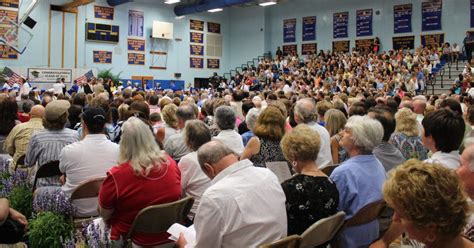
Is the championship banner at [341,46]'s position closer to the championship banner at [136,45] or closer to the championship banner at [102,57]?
the championship banner at [136,45]

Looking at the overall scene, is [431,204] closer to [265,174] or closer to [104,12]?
[265,174]

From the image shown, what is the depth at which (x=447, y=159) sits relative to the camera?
2.99 meters

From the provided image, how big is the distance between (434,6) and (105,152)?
20305 mm

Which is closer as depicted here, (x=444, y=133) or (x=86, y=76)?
(x=444, y=133)

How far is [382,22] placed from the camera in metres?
22.0

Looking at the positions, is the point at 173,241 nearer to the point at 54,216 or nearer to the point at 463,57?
the point at 54,216

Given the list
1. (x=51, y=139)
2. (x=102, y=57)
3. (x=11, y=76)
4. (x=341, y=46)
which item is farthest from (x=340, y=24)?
(x=51, y=139)

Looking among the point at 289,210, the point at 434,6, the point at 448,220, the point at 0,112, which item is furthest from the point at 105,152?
the point at 434,6

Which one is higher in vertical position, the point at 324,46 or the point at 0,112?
the point at 324,46

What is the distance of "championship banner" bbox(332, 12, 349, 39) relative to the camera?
76.3 ft

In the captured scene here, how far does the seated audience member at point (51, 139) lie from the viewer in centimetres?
400

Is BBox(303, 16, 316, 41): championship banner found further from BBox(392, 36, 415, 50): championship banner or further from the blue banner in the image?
BBox(392, 36, 415, 50): championship banner

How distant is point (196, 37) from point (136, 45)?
398 centimetres

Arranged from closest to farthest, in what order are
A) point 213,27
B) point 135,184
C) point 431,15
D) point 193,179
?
point 135,184 → point 193,179 → point 431,15 → point 213,27
